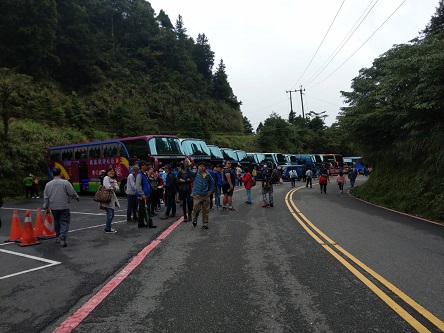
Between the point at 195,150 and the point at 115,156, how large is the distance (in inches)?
225

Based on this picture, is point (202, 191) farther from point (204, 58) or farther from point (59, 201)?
point (204, 58)

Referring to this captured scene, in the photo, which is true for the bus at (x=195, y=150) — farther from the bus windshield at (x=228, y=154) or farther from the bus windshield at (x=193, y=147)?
the bus windshield at (x=228, y=154)

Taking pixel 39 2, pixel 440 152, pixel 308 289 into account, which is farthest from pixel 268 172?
pixel 39 2

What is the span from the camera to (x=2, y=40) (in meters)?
A: 38.3

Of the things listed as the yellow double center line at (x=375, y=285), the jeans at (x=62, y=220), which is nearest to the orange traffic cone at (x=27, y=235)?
the jeans at (x=62, y=220)

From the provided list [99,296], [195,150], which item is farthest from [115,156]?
[99,296]

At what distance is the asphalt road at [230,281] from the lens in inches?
141

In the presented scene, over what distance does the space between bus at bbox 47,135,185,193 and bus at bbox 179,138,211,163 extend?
205cm

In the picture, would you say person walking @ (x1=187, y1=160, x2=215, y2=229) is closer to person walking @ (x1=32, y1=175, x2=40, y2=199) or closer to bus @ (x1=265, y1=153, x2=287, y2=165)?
person walking @ (x1=32, y1=175, x2=40, y2=199)

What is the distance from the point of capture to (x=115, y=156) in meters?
19.6

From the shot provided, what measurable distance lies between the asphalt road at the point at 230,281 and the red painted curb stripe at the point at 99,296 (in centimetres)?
2

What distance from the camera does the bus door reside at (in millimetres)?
21302

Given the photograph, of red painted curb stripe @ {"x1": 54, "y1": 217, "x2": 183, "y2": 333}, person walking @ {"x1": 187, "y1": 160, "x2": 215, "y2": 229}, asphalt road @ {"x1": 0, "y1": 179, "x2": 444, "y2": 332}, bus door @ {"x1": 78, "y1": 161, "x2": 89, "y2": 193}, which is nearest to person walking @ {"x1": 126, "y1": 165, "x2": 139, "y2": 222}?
asphalt road @ {"x1": 0, "y1": 179, "x2": 444, "y2": 332}

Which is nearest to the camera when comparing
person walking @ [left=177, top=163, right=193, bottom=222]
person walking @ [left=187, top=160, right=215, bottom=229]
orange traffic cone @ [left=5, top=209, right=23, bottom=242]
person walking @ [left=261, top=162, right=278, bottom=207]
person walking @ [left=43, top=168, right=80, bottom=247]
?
person walking @ [left=43, top=168, right=80, bottom=247]
